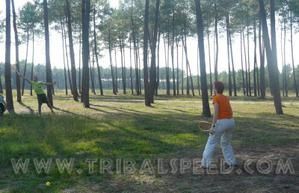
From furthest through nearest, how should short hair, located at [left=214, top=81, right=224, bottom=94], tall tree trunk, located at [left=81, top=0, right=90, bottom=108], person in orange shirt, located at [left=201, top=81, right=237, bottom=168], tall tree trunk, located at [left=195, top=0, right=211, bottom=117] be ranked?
tall tree trunk, located at [left=81, top=0, right=90, bottom=108] < tall tree trunk, located at [left=195, top=0, right=211, bottom=117] < short hair, located at [left=214, top=81, right=224, bottom=94] < person in orange shirt, located at [left=201, top=81, right=237, bottom=168]

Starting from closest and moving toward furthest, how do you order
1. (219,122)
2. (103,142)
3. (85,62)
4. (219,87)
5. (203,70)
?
(219,122), (219,87), (103,142), (203,70), (85,62)

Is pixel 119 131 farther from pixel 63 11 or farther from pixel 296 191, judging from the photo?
pixel 63 11

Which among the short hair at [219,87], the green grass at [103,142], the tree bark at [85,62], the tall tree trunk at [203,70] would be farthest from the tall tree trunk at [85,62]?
the short hair at [219,87]

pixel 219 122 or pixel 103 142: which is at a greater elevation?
pixel 219 122

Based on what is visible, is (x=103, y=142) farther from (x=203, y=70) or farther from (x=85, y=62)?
(x=85, y=62)

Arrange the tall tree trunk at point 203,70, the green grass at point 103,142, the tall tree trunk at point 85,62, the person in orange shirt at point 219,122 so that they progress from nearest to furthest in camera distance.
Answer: the green grass at point 103,142, the person in orange shirt at point 219,122, the tall tree trunk at point 203,70, the tall tree trunk at point 85,62

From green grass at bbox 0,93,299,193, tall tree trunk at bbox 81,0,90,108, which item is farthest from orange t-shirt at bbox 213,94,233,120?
tall tree trunk at bbox 81,0,90,108

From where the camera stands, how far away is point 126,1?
2285 inches

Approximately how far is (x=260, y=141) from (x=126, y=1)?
4603cm

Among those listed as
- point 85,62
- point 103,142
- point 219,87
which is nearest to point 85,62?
point 85,62

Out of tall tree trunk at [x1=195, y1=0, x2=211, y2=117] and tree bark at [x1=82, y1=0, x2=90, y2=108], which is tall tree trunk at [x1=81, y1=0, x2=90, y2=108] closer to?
tree bark at [x1=82, y1=0, x2=90, y2=108]

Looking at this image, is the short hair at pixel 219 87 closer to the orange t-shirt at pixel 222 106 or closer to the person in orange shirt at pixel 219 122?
the person in orange shirt at pixel 219 122

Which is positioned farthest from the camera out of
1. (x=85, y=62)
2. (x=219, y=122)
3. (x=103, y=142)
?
(x=85, y=62)

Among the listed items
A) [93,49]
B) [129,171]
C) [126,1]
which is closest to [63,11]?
[126,1]
